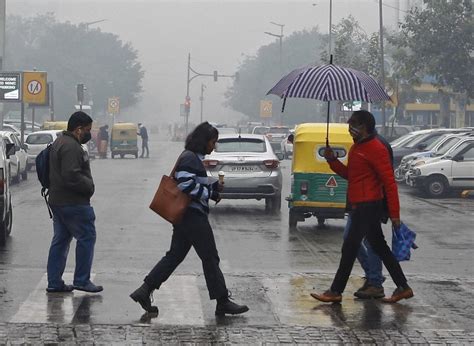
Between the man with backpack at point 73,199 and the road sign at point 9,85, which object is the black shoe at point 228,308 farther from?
the road sign at point 9,85

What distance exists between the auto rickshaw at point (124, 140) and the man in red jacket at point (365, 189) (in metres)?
47.3

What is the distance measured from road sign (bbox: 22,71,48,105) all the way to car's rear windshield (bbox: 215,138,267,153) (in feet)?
88.1

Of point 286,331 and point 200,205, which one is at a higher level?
point 200,205

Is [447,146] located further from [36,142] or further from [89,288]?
[89,288]

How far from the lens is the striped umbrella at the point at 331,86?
47.3 ft

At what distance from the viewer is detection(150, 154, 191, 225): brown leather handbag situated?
1104 centimetres

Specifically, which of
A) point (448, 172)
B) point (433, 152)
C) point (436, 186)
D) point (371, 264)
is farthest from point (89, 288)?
point (433, 152)

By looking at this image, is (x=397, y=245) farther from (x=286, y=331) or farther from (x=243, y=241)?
(x=243, y=241)

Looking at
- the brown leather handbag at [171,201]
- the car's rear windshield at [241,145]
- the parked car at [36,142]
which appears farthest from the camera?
the parked car at [36,142]

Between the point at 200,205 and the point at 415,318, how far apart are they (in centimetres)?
220

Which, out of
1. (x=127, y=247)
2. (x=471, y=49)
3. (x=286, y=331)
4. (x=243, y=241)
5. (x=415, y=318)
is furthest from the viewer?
(x=471, y=49)

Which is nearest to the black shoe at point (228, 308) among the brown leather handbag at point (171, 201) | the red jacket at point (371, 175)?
the brown leather handbag at point (171, 201)

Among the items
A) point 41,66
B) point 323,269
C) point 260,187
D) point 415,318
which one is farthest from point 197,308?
point 41,66

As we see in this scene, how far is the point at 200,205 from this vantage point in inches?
440
